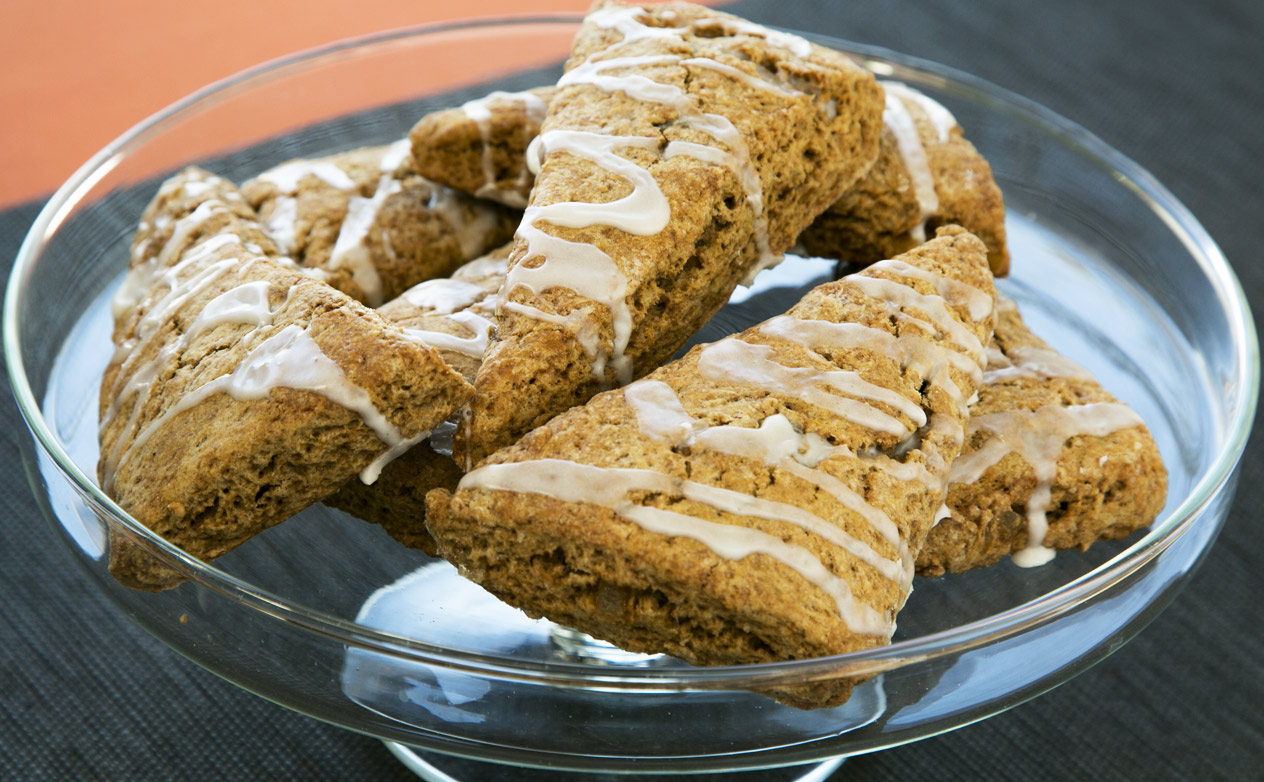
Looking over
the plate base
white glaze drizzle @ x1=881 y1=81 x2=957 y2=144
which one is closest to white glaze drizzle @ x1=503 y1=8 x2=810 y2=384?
white glaze drizzle @ x1=881 y1=81 x2=957 y2=144

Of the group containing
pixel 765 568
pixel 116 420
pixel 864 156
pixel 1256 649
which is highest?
pixel 864 156

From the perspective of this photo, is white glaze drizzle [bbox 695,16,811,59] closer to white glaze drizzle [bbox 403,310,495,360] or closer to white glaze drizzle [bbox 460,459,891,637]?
white glaze drizzle [bbox 403,310,495,360]

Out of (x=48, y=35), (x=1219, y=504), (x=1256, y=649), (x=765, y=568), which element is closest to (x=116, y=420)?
(x=765, y=568)

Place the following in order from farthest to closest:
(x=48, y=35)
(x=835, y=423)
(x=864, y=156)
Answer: (x=48, y=35) → (x=864, y=156) → (x=835, y=423)

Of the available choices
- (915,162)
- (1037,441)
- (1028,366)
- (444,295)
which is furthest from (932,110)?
(444,295)

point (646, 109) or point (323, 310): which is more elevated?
point (646, 109)

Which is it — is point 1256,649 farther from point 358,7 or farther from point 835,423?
point 358,7

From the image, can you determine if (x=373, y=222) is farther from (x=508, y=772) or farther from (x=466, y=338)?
(x=508, y=772)

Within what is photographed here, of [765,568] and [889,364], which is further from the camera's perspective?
[889,364]
